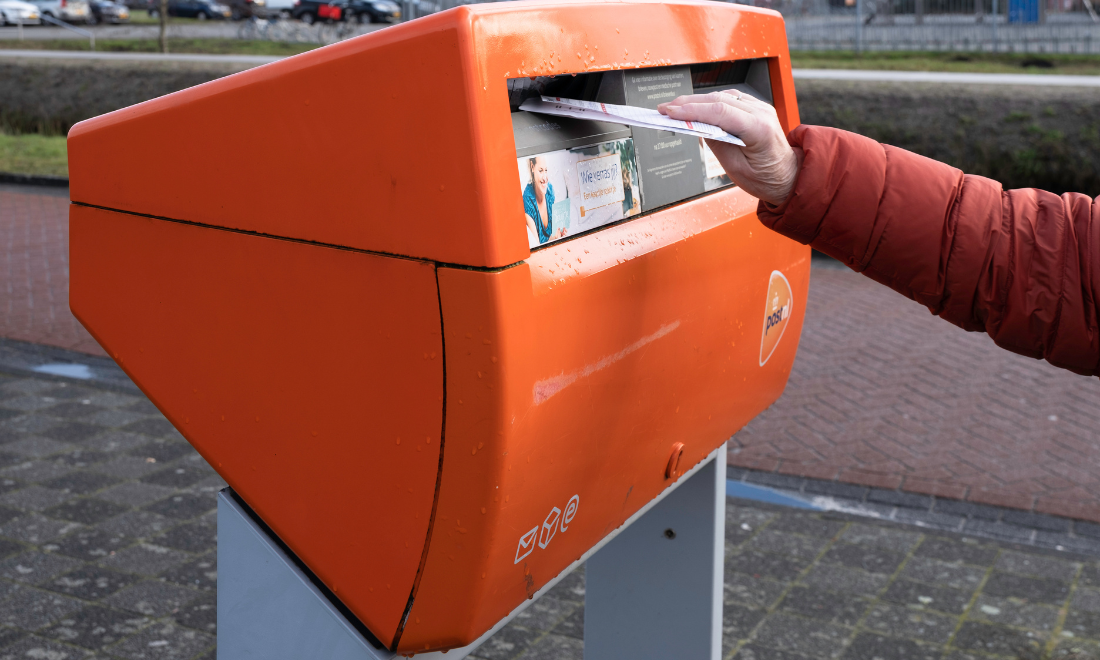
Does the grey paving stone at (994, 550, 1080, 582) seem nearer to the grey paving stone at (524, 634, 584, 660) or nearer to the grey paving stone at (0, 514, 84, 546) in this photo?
the grey paving stone at (524, 634, 584, 660)

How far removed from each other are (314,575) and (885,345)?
209 inches

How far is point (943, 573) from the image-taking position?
343cm

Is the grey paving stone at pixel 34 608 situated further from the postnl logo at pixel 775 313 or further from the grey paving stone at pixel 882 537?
the grey paving stone at pixel 882 537

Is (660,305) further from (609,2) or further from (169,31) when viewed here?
(169,31)

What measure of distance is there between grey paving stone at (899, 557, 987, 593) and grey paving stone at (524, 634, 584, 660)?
124 centimetres

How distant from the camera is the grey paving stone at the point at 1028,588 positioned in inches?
128

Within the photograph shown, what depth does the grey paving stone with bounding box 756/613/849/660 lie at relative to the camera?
295 centimetres

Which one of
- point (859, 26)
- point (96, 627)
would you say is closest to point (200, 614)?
point (96, 627)

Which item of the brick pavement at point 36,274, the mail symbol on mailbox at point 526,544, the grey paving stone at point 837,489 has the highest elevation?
the mail symbol on mailbox at point 526,544

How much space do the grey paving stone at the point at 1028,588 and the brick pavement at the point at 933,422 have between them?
25.1 inches

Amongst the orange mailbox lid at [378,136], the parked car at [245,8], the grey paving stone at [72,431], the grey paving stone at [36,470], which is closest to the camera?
the orange mailbox lid at [378,136]

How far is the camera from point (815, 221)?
137 centimetres

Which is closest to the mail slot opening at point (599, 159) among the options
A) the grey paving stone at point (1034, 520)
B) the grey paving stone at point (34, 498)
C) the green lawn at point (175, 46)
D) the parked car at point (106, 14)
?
the grey paving stone at point (1034, 520)

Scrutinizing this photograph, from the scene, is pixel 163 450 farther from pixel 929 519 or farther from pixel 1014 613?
pixel 1014 613
